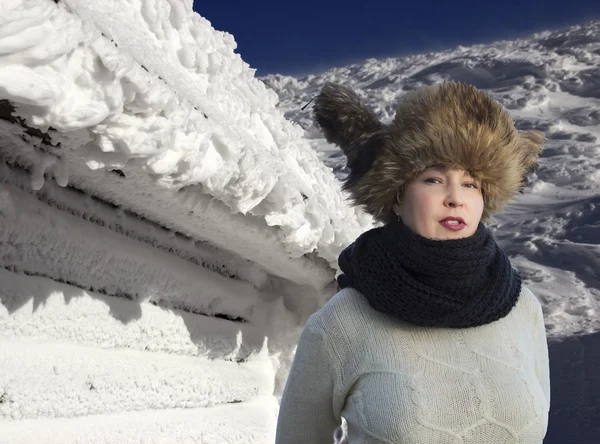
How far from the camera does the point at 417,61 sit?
23.9 feet

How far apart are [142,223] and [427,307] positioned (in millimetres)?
395

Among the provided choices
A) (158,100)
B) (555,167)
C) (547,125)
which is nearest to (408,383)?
(158,100)

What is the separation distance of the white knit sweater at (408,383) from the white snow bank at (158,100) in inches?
7.5

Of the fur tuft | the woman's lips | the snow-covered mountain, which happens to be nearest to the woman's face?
the woman's lips

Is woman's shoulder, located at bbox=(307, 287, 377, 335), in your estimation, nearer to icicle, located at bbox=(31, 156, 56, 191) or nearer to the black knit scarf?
the black knit scarf

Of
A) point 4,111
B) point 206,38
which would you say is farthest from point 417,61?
point 4,111

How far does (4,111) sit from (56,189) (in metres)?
0.25

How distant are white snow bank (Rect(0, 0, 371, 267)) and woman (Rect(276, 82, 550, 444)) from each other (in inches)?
5.8

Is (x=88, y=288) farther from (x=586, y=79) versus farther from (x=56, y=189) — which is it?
(x=586, y=79)

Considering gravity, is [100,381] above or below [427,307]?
below

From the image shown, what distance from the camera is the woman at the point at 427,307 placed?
32.9 inches

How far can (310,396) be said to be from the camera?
0.90m

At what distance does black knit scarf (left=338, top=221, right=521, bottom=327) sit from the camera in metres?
0.84

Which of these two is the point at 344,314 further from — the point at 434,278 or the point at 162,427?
the point at 162,427
